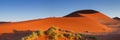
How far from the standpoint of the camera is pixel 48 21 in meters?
22.3

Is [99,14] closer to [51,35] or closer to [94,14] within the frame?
[94,14]

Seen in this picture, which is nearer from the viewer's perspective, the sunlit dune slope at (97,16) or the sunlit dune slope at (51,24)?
the sunlit dune slope at (51,24)

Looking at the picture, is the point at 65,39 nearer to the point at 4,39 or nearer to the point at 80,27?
the point at 4,39

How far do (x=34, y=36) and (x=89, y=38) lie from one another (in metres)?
2.47

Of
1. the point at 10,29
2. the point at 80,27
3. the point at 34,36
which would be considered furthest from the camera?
the point at 80,27

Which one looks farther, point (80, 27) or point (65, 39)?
point (80, 27)

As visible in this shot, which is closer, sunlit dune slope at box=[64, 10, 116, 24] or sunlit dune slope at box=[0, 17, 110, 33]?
sunlit dune slope at box=[0, 17, 110, 33]

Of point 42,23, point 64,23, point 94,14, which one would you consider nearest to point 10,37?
point 42,23

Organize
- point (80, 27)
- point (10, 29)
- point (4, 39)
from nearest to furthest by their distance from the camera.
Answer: point (4, 39)
point (10, 29)
point (80, 27)

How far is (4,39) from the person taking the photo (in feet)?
43.8

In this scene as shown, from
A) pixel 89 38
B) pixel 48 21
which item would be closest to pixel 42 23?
Answer: pixel 48 21

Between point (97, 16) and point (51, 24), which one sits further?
point (97, 16)

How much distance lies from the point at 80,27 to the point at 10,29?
7.61 metres

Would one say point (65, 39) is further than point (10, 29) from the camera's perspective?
No
